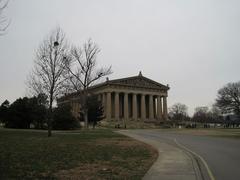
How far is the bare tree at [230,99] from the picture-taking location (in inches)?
3105

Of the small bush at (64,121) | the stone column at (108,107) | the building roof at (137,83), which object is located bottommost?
the small bush at (64,121)

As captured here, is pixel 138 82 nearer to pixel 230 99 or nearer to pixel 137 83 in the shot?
pixel 137 83

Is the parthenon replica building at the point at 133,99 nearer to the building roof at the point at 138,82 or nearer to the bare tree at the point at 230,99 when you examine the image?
the building roof at the point at 138,82

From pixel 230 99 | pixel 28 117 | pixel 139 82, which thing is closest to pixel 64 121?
pixel 28 117

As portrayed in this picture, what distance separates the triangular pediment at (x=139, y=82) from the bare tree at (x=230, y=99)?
26808 mm

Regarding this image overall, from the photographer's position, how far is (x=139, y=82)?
4038 inches

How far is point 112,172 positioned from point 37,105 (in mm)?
30657

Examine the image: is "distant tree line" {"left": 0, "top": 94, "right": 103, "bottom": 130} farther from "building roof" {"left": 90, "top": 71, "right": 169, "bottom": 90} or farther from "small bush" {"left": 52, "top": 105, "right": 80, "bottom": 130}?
"building roof" {"left": 90, "top": 71, "right": 169, "bottom": 90}

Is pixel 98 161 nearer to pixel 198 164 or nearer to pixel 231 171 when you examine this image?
pixel 198 164

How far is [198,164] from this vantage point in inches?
500

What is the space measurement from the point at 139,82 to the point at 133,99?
20.2 ft

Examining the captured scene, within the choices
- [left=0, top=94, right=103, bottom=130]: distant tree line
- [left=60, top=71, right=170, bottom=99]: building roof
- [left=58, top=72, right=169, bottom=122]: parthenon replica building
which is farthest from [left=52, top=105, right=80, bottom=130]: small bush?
[left=60, top=71, right=170, bottom=99]: building roof

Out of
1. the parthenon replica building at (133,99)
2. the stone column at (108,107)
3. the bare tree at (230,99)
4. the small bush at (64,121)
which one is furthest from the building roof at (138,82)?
the small bush at (64,121)

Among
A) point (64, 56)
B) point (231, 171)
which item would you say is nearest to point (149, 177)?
point (231, 171)
